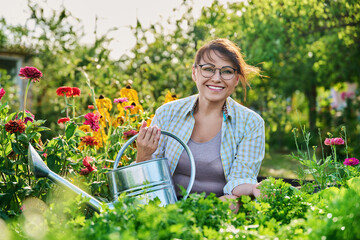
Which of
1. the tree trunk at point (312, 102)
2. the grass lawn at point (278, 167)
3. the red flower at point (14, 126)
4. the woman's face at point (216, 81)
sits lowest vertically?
the grass lawn at point (278, 167)

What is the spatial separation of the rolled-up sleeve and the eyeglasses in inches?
10.5

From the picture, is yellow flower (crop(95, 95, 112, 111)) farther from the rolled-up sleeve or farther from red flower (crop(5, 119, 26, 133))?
the rolled-up sleeve

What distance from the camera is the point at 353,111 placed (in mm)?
7406

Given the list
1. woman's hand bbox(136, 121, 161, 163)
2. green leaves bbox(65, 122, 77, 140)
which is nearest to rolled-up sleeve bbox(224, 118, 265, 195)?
woman's hand bbox(136, 121, 161, 163)

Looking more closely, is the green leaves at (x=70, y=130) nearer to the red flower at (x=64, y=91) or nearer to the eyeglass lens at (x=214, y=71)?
the red flower at (x=64, y=91)

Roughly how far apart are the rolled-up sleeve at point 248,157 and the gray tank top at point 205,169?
0.31ft

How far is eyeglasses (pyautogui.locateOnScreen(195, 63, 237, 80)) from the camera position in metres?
1.94

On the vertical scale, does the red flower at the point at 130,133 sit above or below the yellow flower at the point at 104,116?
below

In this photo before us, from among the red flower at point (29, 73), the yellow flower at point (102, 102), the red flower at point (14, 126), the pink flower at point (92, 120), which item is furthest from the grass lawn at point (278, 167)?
the red flower at point (14, 126)

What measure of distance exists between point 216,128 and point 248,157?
246 mm

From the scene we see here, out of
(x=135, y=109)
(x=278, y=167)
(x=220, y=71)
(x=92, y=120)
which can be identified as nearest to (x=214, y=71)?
(x=220, y=71)

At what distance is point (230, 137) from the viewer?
6.68ft

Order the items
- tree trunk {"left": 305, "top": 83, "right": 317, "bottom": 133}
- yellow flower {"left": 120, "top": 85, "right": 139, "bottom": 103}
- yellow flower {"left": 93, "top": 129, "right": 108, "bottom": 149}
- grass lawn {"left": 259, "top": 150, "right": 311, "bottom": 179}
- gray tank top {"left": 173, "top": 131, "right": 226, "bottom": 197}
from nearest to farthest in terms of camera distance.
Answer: gray tank top {"left": 173, "top": 131, "right": 226, "bottom": 197}, yellow flower {"left": 93, "top": 129, "right": 108, "bottom": 149}, yellow flower {"left": 120, "top": 85, "right": 139, "bottom": 103}, grass lawn {"left": 259, "top": 150, "right": 311, "bottom": 179}, tree trunk {"left": 305, "top": 83, "right": 317, "bottom": 133}

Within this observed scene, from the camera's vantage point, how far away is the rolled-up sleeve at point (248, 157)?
6.09 feet
